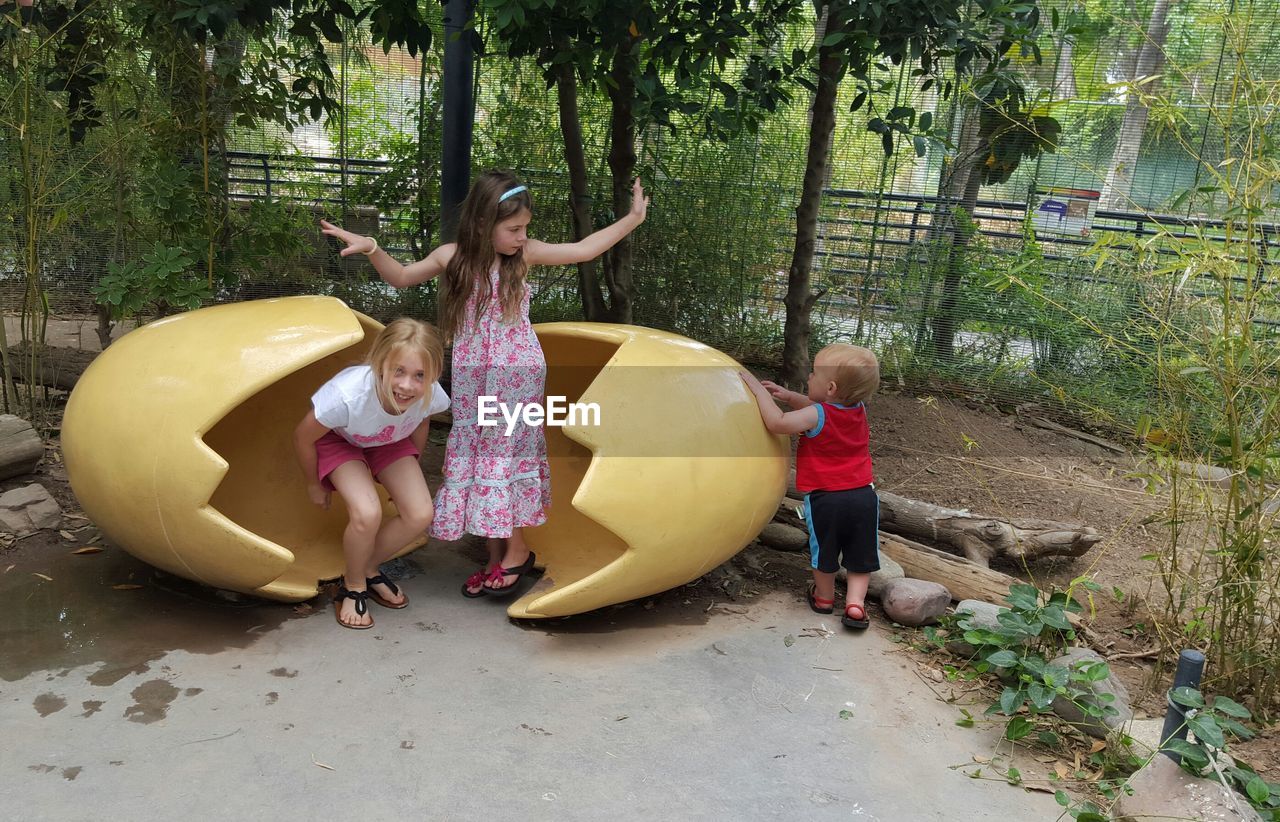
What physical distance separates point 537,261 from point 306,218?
2.82 m

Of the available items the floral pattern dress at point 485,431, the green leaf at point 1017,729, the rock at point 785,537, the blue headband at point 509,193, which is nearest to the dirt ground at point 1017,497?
the rock at point 785,537

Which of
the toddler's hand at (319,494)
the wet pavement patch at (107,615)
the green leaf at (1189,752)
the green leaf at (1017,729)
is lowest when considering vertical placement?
the wet pavement patch at (107,615)

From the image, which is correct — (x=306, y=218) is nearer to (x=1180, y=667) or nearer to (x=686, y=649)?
(x=686, y=649)

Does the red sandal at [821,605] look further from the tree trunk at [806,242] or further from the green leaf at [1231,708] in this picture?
the tree trunk at [806,242]

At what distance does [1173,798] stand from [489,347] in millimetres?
2543

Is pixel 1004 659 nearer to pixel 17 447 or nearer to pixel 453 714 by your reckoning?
pixel 453 714

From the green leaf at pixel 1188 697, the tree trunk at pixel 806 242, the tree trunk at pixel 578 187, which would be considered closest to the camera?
the green leaf at pixel 1188 697

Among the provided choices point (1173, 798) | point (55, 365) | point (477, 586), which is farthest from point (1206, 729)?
point (55, 365)

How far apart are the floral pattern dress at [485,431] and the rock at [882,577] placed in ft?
4.59

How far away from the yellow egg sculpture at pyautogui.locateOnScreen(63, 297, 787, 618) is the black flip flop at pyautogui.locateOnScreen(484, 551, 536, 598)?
0.08m

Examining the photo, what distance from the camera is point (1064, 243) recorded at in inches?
252

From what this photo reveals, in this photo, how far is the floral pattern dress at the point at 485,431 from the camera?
11.6ft

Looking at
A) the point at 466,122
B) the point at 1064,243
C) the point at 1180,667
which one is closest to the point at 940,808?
the point at 1180,667

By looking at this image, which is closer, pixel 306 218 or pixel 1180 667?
pixel 1180 667
